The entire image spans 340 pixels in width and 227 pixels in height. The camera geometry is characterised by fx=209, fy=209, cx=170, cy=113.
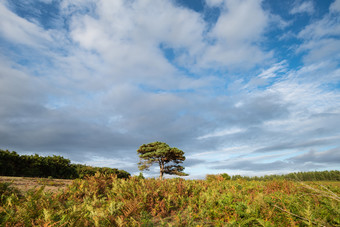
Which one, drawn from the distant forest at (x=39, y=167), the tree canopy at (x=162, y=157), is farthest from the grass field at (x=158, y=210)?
the tree canopy at (x=162, y=157)

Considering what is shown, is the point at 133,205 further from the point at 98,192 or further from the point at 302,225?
the point at 302,225

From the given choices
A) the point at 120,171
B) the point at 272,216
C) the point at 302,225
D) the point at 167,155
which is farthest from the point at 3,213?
the point at 167,155

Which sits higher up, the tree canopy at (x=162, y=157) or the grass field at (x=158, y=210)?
the tree canopy at (x=162, y=157)

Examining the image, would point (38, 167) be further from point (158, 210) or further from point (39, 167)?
point (158, 210)

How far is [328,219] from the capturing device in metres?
5.05

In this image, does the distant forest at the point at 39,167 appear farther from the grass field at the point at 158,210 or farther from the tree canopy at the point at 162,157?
the tree canopy at the point at 162,157

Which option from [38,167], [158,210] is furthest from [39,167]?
[158,210]

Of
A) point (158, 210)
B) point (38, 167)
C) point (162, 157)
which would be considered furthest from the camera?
point (162, 157)

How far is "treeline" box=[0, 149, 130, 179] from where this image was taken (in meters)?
11.8

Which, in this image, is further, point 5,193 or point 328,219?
point 5,193

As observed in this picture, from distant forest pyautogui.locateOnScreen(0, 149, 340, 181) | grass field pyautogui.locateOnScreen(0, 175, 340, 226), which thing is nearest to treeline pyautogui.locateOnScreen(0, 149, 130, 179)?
distant forest pyautogui.locateOnScreen(0, 149, 340, 181)

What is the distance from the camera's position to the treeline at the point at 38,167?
38.8 ft

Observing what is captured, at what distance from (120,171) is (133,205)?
12.7 m

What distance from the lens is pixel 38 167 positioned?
41.8 feet
